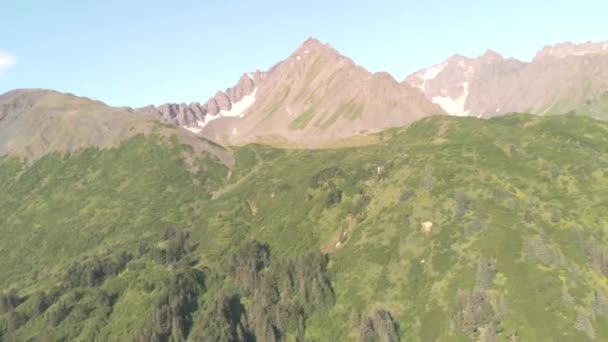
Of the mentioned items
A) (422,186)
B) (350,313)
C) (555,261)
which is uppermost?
(422,186)

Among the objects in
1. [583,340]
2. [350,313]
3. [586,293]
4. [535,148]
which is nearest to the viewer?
[583,340]

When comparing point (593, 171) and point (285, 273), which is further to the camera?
point (593, 171)

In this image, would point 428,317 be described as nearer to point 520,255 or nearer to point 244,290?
point 520,255

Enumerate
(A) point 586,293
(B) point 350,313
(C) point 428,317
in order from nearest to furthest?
(A) point 586,293 < (C) point 428,317 < (B) point 350,313

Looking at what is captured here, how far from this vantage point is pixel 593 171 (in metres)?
167

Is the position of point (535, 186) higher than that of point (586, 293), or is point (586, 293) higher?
point (535, 186)

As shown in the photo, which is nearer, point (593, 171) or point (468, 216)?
point (468, 216)

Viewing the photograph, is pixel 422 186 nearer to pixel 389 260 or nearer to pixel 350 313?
pixel 389 260

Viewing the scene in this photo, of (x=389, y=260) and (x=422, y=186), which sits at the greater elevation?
(x=422, y=186)

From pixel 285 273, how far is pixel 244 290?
13.3 meters

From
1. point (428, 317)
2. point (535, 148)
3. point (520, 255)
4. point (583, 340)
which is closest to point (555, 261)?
point (520, 255)

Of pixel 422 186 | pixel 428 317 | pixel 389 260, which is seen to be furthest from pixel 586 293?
pixel 422 186

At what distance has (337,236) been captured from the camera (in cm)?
16738

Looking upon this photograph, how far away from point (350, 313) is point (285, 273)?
26.4 metres
